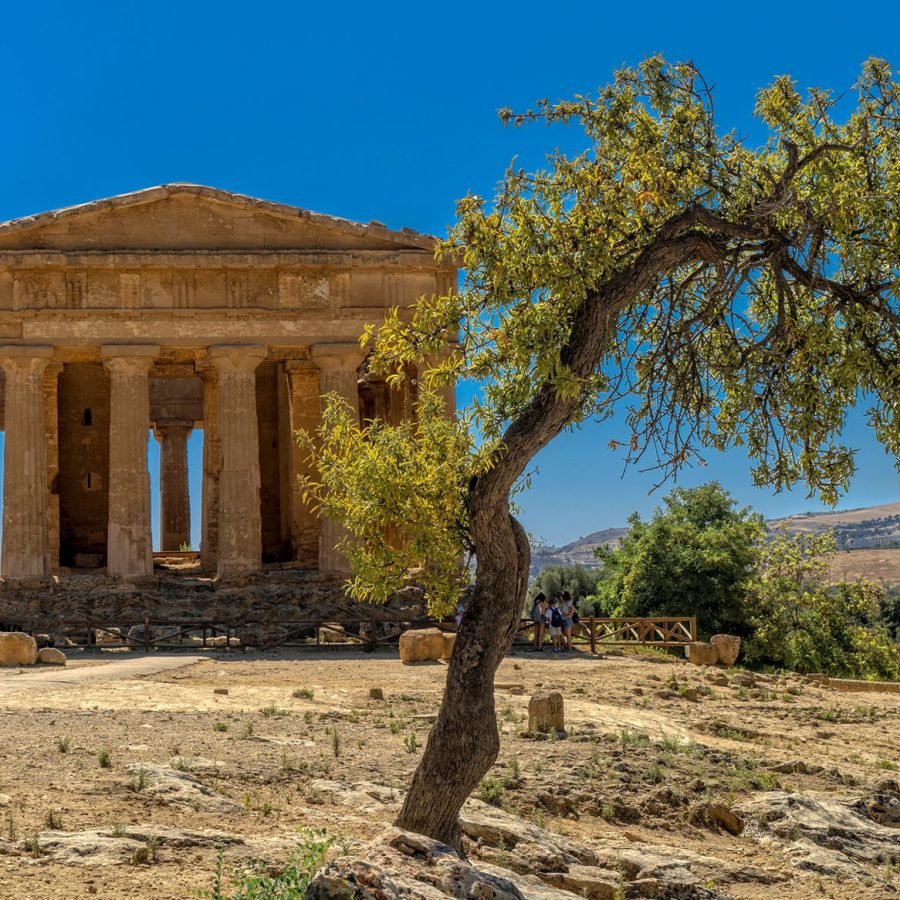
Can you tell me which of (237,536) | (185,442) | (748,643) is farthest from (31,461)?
(748,643)

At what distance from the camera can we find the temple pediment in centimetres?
3700

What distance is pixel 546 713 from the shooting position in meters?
17.3

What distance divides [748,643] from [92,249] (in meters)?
20.5

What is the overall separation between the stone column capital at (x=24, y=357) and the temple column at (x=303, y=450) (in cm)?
693

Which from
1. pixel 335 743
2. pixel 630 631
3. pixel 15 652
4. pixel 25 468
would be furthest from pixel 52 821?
pixel 25 468

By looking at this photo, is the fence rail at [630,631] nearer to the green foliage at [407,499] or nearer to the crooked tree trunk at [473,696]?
the green foliage at [407,499]

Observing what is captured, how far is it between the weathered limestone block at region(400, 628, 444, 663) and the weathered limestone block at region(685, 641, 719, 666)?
620cm

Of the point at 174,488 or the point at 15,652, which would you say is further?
the point at 174,488

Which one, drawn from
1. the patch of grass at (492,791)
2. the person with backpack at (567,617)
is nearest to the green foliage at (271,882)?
the patch of grass at (492,791)

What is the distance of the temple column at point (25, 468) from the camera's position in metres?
35.9

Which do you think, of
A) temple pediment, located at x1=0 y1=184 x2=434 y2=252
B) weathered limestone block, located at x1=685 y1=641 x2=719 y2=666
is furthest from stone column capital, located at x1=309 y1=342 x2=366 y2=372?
weathered limestone block, located at x1=685 y1=641 x2=719 y2=666

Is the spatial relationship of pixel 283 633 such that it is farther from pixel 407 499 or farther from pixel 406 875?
pixel 406 875

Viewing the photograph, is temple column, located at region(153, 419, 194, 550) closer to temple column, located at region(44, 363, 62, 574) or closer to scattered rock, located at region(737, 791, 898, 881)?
temple column, located at region(44, 363, 62, 574)

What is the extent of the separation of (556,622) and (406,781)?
17679mm
